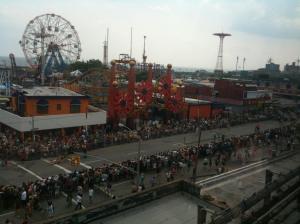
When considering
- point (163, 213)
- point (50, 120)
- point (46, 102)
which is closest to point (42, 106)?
point (46, 102)

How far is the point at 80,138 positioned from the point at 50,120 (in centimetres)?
402

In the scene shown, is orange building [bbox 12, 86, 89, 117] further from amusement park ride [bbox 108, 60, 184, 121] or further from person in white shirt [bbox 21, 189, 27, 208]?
person in white shirt [bbox 21, 189, 27, 208]

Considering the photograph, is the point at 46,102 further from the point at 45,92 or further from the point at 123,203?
the point at 123,203

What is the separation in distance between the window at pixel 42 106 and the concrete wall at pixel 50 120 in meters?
1.11

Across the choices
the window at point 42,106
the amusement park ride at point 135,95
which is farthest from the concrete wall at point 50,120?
the amusement park ride at point 135,95

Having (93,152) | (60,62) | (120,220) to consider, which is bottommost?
(93,152)

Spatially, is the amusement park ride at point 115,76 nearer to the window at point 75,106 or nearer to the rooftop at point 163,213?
the window at point 75,106

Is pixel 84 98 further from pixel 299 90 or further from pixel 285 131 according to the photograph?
pixel 299 90

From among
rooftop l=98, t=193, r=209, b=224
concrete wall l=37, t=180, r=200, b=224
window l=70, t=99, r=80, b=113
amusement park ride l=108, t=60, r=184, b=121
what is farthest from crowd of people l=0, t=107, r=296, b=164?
rooftop l=98, t=193, r=209, b=224

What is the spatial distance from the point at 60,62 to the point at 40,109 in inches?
1268

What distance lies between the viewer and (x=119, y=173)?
84.7 ft

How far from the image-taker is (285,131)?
44.3 meters

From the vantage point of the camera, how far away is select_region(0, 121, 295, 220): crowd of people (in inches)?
793

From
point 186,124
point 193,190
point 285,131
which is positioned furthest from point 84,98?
point 193,190
